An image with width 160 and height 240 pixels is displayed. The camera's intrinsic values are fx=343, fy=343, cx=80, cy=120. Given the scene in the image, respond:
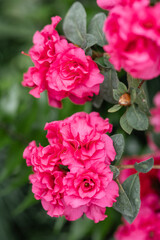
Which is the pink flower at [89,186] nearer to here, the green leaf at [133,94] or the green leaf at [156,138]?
the green leaf at [133,94]

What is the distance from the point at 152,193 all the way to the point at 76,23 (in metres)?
0.38

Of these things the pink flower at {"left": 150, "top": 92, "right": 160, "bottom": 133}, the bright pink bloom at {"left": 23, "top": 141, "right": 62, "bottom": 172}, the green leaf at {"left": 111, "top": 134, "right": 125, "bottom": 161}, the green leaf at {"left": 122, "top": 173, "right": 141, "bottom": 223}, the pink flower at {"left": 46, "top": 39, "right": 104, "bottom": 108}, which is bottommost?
the pink flower at {"left": 150, "top": 92, "right": 160, "bottom": 133}

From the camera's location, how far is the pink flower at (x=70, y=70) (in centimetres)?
51

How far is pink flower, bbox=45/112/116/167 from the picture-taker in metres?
0.48

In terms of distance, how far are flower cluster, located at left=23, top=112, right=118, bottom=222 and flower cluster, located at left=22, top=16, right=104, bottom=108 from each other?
0.16 ft

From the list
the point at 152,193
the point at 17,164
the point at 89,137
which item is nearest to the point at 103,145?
the point at 89,137

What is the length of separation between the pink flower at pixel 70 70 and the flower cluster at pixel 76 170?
0.05m

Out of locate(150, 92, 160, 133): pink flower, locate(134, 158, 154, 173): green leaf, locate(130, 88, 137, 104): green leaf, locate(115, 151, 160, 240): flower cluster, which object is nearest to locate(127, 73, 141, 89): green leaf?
locate(130, 88, 137, 104): green leaf

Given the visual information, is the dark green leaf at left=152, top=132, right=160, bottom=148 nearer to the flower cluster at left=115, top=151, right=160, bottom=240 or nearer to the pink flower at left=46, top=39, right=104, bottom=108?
the flower cluster at left=115, top=151, right=160, bottom=240

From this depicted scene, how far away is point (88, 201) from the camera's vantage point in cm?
49

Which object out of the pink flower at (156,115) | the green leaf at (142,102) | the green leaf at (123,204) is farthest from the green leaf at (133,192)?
the pink flower at (156,115)

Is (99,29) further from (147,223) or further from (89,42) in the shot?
(147,223)

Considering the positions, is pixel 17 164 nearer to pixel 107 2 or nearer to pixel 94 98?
pixel 94 98

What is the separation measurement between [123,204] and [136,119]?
0.43 ft
